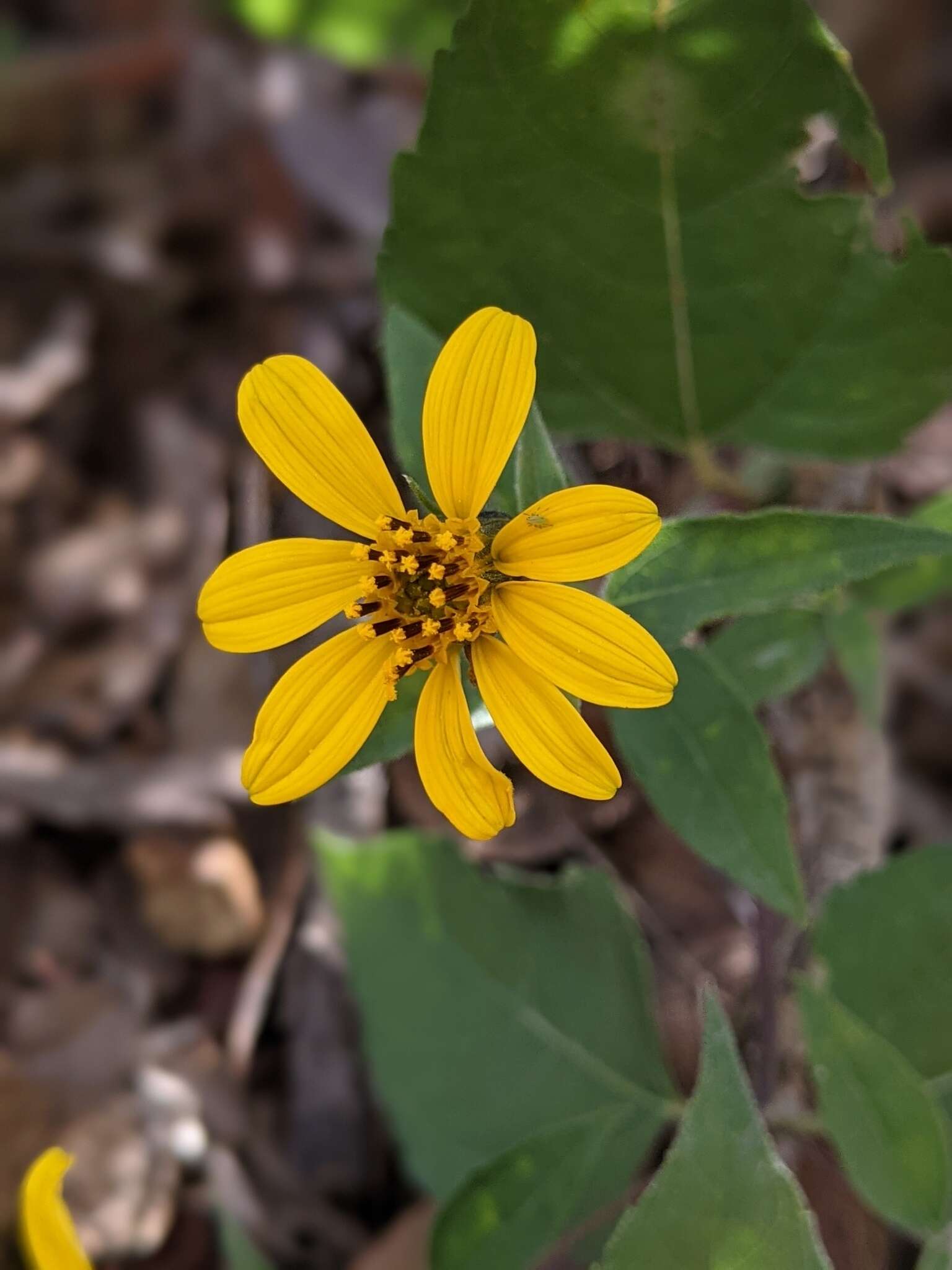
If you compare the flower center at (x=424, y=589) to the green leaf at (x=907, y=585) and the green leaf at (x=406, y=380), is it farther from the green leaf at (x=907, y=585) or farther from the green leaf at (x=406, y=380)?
the green leaf at (x=907, y=585)

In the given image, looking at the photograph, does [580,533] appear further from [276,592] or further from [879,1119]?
[879,1119]

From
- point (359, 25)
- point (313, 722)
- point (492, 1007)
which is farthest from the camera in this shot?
point (359, 25)

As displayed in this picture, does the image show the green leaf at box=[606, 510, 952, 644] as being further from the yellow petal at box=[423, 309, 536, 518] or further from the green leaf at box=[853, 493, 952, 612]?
the green leaf at box=[853, 493, 952, 612]

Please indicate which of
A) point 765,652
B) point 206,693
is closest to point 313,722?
point 765,652

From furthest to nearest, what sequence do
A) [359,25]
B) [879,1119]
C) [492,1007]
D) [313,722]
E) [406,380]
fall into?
1. [359,25]
2. [492,1007]
3. [879,1119]
4. [406,380]
5. [313,722]

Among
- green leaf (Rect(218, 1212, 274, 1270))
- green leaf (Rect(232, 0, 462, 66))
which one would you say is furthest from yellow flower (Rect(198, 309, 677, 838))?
green leaf (Rect(232, 0, 462, 66))
